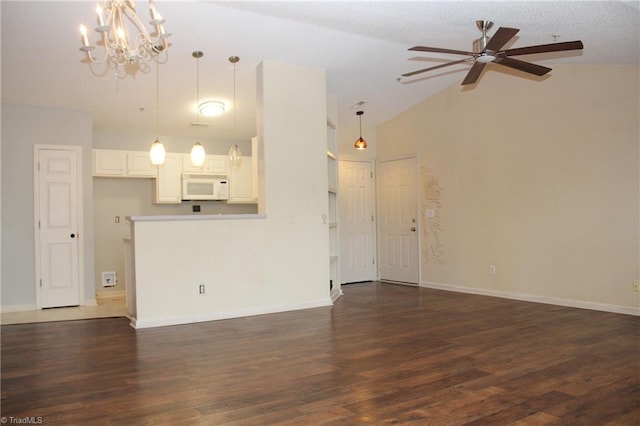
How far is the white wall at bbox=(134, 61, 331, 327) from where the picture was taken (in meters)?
4.92

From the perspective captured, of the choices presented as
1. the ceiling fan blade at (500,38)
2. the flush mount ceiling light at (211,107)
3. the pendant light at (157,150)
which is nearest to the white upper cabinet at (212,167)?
the flush mount ceiling light at (211,107)

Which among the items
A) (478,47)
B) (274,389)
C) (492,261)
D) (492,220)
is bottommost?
(274,389)

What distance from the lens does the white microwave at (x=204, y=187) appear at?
7.70m

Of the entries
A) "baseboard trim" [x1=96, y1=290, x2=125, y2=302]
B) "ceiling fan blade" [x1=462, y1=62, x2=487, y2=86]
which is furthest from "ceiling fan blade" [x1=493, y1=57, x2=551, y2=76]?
"baseboard trim" [x1=96, y1=290, x2=125, y2=302]

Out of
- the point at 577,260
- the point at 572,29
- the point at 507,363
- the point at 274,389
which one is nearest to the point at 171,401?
the point at 274,389

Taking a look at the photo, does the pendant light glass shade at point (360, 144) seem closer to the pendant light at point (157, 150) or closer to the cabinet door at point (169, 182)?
the cabinet door at point (169, 182)

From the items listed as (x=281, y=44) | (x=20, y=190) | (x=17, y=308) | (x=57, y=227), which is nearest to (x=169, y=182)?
(x=57, y=227)

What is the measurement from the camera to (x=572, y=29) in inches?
163

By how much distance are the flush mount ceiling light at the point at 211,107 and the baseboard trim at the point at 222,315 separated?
2722 millimetres

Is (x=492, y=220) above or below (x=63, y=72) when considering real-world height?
below

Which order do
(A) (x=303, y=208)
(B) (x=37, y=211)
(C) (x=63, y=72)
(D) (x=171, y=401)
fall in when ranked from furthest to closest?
1. (B) (x=37, y=211)
2. (A) (x=303, y=208)
3. (C) (x=63, y=72)
4. (D) (x=171, y=401)

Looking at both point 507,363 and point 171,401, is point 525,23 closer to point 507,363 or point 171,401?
point 507,363

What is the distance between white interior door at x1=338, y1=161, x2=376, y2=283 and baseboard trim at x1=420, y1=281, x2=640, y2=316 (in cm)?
116

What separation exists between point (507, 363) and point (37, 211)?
19.0 feet
